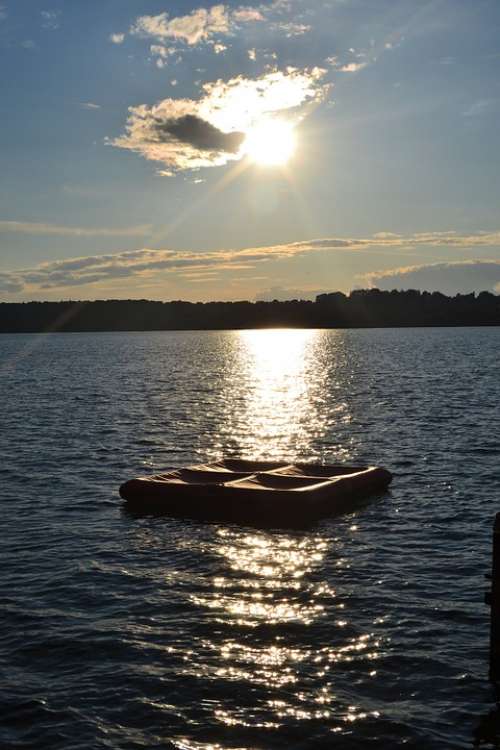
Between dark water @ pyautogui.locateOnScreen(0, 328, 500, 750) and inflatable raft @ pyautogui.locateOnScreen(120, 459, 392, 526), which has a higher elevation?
inflatable raft @ pyautogui.locateOnScreen(120, 459, 392, 526)

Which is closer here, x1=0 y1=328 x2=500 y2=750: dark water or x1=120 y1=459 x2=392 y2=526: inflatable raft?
x1=0 y1=328 x2=500 y2=750: dark water

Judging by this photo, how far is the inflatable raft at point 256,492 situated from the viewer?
82.8 feet

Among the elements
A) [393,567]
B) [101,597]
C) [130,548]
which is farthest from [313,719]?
[130,548]

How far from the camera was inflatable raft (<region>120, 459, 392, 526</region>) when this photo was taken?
82.8ft

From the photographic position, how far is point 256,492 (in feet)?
83.9

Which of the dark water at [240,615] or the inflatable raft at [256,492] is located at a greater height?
the inflatable raft at [256,492]

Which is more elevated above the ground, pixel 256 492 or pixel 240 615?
pixel 256 492

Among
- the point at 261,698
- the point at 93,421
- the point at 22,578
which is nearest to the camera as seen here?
the point at 261,698

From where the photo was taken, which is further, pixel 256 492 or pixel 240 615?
pixel 256 492

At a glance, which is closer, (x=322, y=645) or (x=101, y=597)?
(x=322, y=645)

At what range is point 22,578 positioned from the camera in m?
19.9

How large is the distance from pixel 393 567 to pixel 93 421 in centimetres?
3558

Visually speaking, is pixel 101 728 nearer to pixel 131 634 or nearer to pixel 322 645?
pixel 131 634

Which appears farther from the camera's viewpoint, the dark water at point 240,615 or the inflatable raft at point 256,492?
the inflatable raft at point 256,492
